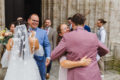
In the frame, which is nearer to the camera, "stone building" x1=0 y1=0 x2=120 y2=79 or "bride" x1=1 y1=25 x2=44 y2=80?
"bride" x1=1 y1=25 x2=44 y2=80

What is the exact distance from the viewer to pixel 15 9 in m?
7.87

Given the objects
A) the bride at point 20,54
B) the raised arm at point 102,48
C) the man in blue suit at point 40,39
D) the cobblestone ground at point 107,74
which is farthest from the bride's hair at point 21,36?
the cobblestone ground at point 107,74

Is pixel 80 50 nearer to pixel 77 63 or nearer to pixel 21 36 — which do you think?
pixel 77 63

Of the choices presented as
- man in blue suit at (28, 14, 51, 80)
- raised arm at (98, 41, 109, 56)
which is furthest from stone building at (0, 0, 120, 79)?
raised arm at (98, 41, 109, 56)

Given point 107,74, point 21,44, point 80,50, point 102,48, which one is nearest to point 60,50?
point 80,50

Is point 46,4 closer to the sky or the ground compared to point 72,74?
closer to the sky

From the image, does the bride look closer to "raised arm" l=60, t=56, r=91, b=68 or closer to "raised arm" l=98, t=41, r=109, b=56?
"raised arm" l=60, t=56, r=91, b=68

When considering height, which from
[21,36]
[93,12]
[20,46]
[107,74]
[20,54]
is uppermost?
[93,12]

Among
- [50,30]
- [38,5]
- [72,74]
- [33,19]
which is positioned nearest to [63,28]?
[33,19]

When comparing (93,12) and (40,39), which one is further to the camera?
(93,12)

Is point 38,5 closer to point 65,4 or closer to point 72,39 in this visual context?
point 65,4

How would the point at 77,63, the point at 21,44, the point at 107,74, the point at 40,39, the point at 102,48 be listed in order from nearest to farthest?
the point at 77,63 < the point at 102,48 < the point at 21,44 < the point at 40,39 < the point at 107,74

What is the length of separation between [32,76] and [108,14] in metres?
4.48

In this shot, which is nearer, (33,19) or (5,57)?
(5,57)
